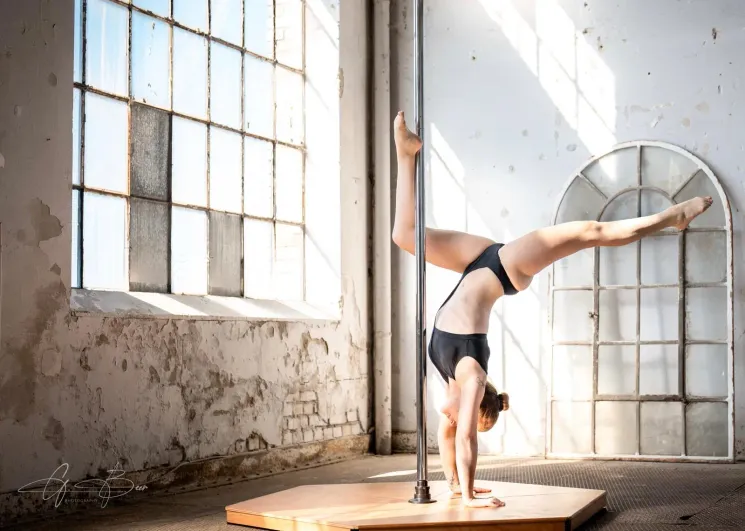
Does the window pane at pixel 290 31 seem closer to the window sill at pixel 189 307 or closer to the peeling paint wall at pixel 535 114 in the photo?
the peeling paint wall at pixel 535 114

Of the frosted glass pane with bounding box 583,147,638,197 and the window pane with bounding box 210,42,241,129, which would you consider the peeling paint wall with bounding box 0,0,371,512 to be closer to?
the window pane with bounding box 210,42,241,129

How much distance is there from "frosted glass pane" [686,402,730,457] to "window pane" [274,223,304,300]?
297 centimetres

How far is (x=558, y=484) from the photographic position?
5.77 meters

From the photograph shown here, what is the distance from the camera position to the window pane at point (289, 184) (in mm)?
7191

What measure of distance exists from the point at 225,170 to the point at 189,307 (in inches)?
44.3

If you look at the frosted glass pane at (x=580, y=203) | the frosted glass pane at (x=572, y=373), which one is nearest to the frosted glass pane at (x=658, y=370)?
the frosted glass pane at (x=572, y=373)

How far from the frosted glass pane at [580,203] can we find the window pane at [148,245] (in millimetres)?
2975

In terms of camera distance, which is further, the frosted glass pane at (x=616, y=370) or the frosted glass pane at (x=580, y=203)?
the frosted glass pane at (x=580, y=203)

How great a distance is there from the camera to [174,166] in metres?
6.07

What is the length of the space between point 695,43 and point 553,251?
3.29 metres

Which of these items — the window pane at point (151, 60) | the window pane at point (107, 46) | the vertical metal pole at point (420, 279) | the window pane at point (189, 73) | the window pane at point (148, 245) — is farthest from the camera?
the window pane at point (189, 73)

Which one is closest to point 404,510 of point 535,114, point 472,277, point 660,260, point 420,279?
point 420,279

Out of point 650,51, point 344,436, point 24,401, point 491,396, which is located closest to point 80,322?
point 24,401

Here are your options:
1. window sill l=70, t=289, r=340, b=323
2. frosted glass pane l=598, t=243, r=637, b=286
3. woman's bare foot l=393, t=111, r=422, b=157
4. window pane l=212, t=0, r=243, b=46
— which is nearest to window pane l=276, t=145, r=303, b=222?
window sill l=70, t=289, r=340, b=323
